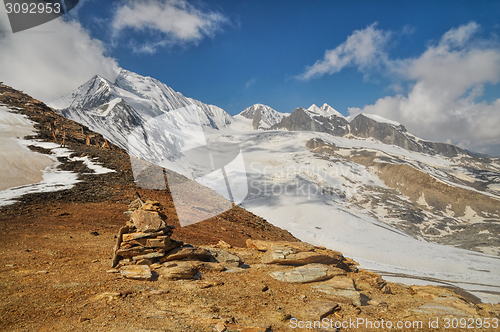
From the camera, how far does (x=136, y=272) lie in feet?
24.3

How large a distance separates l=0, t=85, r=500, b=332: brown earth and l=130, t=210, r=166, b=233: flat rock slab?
1.58 m

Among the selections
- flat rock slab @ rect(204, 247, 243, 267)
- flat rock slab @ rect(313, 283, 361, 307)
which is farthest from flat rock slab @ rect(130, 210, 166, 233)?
flat rock slab @ rect(313, 283, 361, 307)

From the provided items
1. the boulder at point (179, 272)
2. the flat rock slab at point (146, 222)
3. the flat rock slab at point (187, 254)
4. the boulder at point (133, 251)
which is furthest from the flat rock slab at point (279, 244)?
the boulder at point (133, 251)

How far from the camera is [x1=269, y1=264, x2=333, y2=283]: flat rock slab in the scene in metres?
8.96

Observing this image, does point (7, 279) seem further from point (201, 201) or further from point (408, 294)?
point (201, 201)

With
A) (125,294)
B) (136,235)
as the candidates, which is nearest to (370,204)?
(136,235)

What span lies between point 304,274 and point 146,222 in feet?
20.4

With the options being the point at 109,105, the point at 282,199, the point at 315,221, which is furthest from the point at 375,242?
the point at 109,105

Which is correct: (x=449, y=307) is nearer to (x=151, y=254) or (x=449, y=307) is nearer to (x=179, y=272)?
(x=179, y=272)

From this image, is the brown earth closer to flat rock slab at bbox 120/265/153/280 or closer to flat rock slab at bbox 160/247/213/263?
flat rock slab at bbox 120/265/153/280

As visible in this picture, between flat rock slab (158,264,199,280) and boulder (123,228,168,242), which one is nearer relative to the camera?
flat rock slab (158,264,199,280)

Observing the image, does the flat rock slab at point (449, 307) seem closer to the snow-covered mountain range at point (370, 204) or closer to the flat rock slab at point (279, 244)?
the flat rock slab at point (279, 244)

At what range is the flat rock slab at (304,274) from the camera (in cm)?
896

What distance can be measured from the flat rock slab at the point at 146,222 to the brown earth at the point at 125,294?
1.58m
